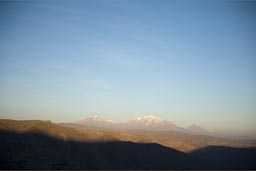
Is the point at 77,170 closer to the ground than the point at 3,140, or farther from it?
closer to the ground

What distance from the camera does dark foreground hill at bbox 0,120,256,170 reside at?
281ft

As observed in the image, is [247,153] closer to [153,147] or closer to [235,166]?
[235,166]

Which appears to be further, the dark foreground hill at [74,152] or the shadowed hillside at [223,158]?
the shadowed hillside at [223,158]

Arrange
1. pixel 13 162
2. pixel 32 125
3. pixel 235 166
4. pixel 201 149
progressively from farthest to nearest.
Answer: pixel 201 149 → pixel 235 166 → pixel 32 125 → pixel 13 162

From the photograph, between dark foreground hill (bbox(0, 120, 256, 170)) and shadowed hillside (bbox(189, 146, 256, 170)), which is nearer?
dark foreground hill (bbox(0, 120, 256, 170))

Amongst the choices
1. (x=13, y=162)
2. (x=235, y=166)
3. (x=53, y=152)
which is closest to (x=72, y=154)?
(x=53, y=152)

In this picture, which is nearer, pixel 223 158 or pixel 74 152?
pixel 74 152

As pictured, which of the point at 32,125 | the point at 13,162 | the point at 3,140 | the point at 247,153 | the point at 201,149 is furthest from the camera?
the point at 201,149

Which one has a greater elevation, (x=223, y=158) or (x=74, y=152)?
(x=74, y=152)

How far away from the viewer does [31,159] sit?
84.9 meters

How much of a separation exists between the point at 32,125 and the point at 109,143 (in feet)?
83.6

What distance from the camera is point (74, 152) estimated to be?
95.9 metres

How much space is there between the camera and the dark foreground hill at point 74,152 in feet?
281

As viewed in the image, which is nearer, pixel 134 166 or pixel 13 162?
pixel 13 162
